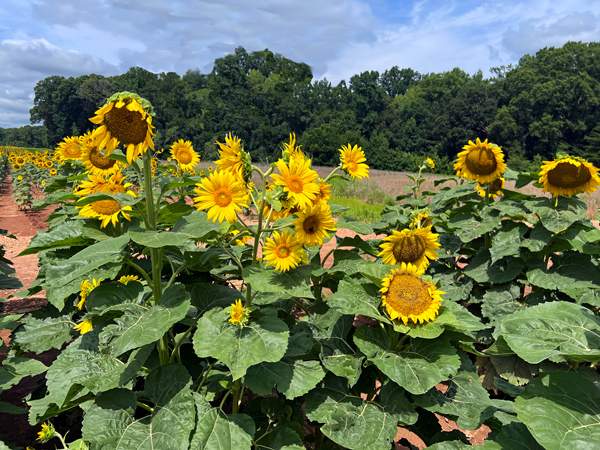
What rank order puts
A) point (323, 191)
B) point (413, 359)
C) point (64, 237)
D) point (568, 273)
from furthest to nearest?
point (568, 273) < point (64, 237) < point (323, 191) < point (413, 359)

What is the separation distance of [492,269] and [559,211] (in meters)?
0.74

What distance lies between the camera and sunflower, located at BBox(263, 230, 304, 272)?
1.69 meters

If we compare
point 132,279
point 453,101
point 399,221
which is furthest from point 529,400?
point 453,101

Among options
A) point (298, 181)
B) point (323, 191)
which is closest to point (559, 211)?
point (323, 191)

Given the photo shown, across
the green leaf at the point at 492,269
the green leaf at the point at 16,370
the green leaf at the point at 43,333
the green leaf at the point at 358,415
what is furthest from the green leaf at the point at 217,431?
the green leaf at the point at 492,269

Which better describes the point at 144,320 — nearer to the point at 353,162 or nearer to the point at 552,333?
the point at 353,162

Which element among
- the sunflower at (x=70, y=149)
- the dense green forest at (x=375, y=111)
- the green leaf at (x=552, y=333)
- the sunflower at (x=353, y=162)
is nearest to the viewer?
the green leaf at (x=552, y=333)

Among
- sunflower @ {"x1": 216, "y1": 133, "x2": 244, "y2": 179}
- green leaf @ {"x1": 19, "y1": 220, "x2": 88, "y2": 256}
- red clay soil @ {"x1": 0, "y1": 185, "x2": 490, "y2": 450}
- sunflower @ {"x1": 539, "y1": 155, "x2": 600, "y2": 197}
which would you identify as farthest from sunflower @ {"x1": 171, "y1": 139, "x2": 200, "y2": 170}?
sunflower @ {"x1": 539, "y1": 155, "x2": 600, "y2": 197}

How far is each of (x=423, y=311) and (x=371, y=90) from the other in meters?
67.2

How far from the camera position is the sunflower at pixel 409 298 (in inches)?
67.8

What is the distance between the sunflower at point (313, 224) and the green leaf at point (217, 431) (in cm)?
84

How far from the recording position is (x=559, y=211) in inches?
124

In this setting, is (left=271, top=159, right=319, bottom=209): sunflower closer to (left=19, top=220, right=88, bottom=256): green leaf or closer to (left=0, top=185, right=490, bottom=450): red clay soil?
(left=19, top=220, right=88, bottom=256): green leaf

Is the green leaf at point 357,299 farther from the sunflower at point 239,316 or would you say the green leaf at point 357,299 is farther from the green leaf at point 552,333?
the green leaf at point 552,333
